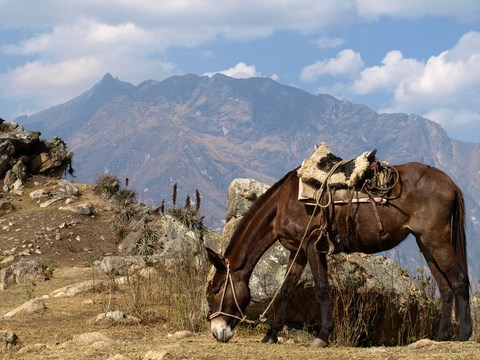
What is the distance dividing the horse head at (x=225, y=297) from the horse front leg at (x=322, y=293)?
35.9 inches

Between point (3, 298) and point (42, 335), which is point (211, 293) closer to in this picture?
point (42, 335)

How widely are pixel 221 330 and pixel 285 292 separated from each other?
1024 mm

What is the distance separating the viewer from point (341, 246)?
7598mm

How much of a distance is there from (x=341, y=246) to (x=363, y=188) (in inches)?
30.5

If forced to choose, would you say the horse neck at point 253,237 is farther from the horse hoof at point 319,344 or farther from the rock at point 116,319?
the rock at point 116,319

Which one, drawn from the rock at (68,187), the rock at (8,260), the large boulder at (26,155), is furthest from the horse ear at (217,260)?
the large boulder at (26,155)

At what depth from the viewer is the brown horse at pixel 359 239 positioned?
7352 millimetres

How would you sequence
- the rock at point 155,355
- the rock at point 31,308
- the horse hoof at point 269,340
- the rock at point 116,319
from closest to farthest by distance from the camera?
the rock at point 155,355 → the horse hoof at point 269,340 → the rock at point 116,319 → the rock at point 31,308

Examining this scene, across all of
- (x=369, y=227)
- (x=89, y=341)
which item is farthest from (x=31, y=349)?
(x=369, y=227)

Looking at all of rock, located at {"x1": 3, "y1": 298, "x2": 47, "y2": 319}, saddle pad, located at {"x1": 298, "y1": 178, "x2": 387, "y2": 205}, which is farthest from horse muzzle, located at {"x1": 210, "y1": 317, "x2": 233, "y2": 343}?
rock, located at {"x1": 3, "y1": 298, "x2": 47, "y2": 319}

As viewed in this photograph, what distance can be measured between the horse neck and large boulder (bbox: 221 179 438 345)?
1.76m

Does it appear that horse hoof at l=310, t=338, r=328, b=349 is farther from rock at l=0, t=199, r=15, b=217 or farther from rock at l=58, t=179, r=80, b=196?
rock at l=58, t=179, r=80, b=196

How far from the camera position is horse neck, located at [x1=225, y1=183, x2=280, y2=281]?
25.8 feet

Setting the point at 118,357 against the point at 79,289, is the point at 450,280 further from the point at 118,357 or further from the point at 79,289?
the point at 79,289
